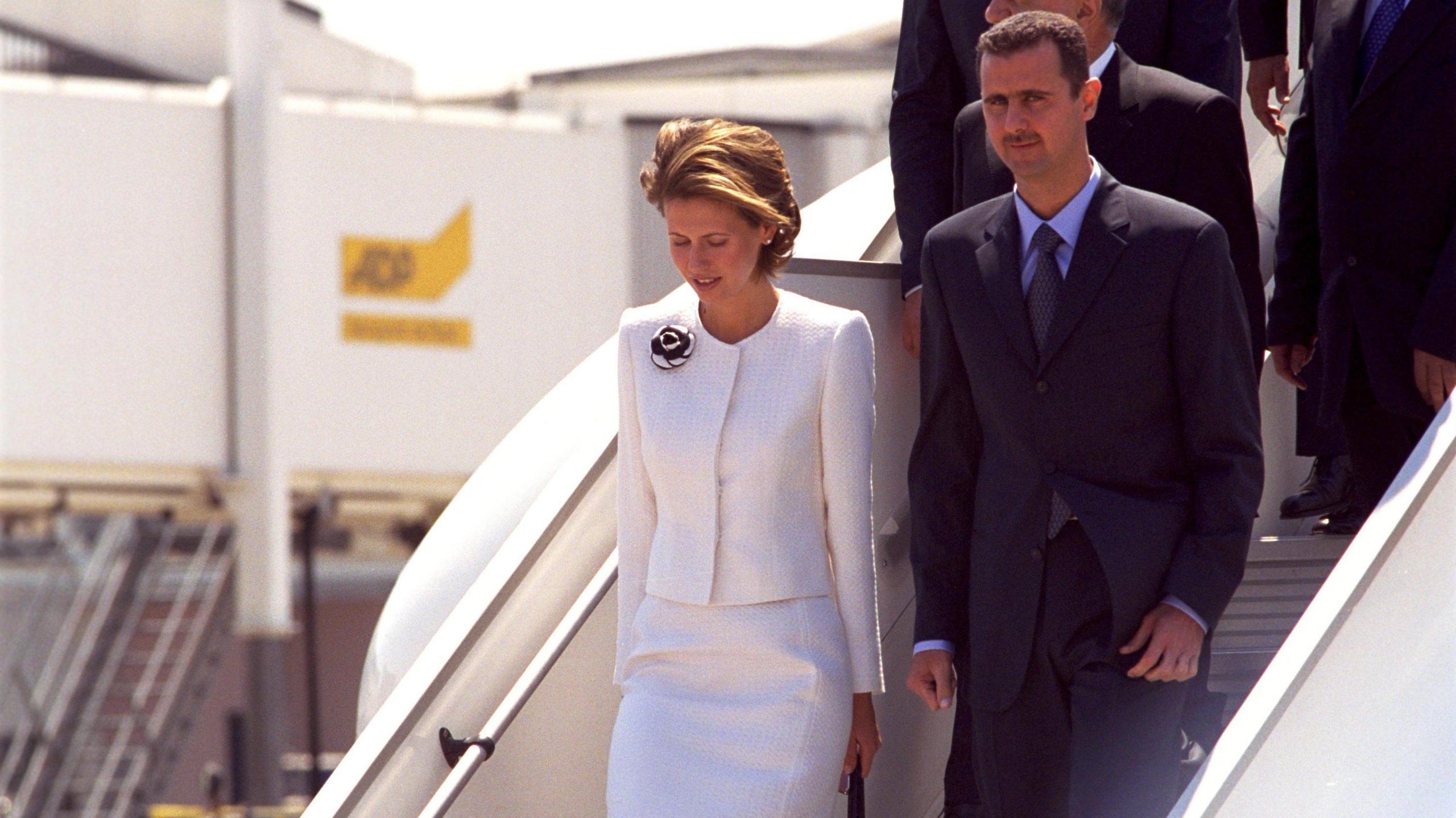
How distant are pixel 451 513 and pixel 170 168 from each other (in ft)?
44.2

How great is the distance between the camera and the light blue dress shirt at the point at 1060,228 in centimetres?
264

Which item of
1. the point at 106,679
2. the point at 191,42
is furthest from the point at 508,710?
the point at 191,42

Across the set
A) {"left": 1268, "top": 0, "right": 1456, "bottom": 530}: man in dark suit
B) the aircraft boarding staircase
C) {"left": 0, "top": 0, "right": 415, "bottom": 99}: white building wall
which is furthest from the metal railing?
{"left": 1268, "top": 0, "right": 1456, "bottom": 530}: man in dark suit

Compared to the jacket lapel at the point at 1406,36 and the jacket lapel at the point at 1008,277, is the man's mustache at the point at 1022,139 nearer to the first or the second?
the jacket lapel at the point at 1008,277

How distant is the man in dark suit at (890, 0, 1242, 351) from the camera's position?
333 centimetres

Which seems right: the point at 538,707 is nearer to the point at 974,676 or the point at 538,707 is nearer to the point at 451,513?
the point at 974,676

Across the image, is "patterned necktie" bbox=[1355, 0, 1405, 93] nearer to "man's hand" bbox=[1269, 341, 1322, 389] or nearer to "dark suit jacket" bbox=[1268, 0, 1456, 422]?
"dark suit jacket" bbox=[1268, 0, 1456, 422]

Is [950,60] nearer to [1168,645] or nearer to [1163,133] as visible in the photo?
[1163,133]

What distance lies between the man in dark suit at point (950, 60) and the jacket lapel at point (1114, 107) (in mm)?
350

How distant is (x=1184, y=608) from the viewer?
97.9 inches

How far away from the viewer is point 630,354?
109 inches

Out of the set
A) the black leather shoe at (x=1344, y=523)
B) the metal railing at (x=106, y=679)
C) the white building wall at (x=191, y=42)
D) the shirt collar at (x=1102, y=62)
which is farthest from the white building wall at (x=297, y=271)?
the shirt collar at (x=1102, y=62)

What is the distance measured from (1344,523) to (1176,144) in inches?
33.1

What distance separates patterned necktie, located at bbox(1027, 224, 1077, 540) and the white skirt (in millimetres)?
469
